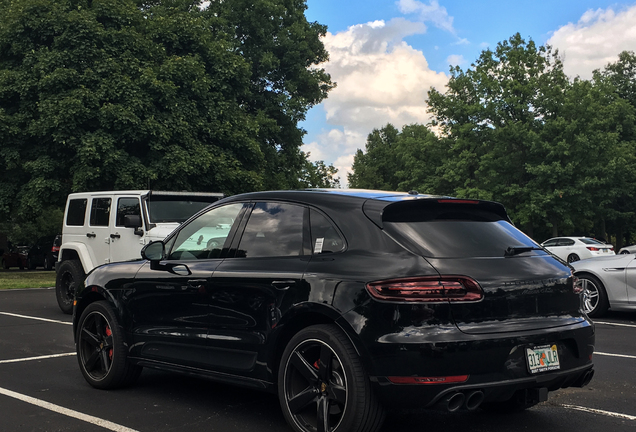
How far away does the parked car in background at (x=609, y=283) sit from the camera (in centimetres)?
1096

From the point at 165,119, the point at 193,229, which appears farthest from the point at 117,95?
the point at 193,229

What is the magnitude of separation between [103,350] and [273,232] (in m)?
2.24

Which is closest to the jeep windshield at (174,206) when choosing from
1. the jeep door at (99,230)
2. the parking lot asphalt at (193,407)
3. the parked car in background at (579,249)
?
the jeep door at (99,230)

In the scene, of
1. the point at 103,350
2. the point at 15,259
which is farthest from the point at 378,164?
the point at 103,350

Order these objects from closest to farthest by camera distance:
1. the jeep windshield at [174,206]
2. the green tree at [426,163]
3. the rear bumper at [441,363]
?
1. the rear bumper at [441,363]
2. the jeep windshield at [174,206]
3. the green tree at [426,163]

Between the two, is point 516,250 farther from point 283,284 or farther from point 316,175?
point 316,175

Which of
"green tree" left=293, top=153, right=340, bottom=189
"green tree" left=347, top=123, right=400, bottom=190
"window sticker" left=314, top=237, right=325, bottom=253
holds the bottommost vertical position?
"window sticker" left=314, top=237, right=325, bottom=253

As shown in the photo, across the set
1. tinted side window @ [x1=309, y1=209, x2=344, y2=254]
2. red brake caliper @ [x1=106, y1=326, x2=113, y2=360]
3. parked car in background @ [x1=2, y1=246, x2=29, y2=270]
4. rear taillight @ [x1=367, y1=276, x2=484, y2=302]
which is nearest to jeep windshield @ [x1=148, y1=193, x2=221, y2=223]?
red brake caliper @ [x1=106, y1=326, x2=113, y2=360]

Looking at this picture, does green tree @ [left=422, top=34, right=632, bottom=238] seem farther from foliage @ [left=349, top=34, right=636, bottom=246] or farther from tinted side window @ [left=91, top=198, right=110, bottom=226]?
tinted side window @ [left=91, top=198, right=110, bottom=226]

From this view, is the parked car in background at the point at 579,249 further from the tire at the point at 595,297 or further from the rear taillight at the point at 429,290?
the rear taillight at the point at 429,290

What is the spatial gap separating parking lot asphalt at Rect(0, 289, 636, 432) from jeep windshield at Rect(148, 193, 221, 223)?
167 inches

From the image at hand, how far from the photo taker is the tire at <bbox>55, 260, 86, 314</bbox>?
40.0 feet

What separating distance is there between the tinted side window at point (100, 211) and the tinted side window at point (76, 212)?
313mm

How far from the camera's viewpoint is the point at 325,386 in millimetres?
4254
